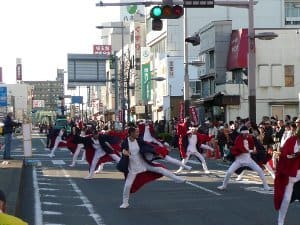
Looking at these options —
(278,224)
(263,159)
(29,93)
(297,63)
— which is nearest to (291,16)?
(297,63)

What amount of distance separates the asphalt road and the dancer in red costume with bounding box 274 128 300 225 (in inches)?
25.1

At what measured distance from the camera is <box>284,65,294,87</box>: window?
1871 inches

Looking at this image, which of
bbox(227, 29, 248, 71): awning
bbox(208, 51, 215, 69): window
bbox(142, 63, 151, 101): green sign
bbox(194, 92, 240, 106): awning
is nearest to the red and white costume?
bbox(227, 29, 248, 71): awning

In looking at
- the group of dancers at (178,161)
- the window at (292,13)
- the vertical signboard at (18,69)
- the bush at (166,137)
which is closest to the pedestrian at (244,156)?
the group of dancers at (178,161)

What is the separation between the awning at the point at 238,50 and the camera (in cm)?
4612

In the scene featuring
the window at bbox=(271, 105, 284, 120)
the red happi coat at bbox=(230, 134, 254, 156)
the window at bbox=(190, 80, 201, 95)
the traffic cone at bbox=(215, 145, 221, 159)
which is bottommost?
the traffic cone at bbox=(215, 145, 221, 159)

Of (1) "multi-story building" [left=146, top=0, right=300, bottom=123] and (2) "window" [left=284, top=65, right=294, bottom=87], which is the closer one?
(2) "window" [left=284, top=65, right=294, bottom=87]

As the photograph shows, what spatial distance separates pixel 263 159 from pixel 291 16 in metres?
49.8

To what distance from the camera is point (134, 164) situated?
13.8 meters

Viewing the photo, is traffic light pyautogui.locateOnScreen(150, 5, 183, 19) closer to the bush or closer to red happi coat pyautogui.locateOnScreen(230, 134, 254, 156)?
red happi coat pyautogui.locateOnScreen(230, 134, 254, 156)

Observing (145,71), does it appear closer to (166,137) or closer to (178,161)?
(166,137)

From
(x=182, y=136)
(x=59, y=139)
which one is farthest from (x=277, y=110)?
(x=182, y=136)

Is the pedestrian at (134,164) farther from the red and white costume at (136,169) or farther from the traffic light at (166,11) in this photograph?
the traffic light at (166,11)

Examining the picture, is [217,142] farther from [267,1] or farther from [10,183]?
[267,1]
